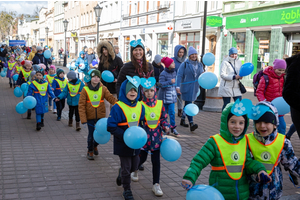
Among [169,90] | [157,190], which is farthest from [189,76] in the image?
[157,190]

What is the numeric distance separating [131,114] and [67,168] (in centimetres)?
197

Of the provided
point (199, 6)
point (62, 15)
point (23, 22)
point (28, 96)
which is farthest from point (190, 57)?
point (23, 22)

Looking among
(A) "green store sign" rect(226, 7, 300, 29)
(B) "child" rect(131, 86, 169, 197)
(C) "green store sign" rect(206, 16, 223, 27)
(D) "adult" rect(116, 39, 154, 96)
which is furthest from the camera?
(C) "green store sign" rect(206, 16, 223, 27)

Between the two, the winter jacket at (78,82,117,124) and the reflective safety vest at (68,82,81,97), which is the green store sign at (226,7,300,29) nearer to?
the reflective safety vest at (68,82,81,97)

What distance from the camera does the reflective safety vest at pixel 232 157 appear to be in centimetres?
295

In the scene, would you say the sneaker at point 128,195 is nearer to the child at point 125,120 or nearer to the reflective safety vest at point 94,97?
the child at point 125,120

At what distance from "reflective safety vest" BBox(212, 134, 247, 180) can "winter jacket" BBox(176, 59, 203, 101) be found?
513 centimetres

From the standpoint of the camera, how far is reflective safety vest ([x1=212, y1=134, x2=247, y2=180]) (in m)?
2.95

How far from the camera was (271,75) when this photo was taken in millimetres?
6602

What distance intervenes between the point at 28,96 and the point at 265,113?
6295 millimetres

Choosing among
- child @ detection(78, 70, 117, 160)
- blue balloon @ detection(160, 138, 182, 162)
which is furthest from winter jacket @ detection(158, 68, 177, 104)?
blue balloon @ detection(160, 138, 182, 162)

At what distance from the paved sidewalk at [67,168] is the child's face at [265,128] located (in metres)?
1.74

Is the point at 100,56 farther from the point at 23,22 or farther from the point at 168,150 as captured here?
the point at 23,22

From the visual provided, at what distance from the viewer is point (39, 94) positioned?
27.0ft
